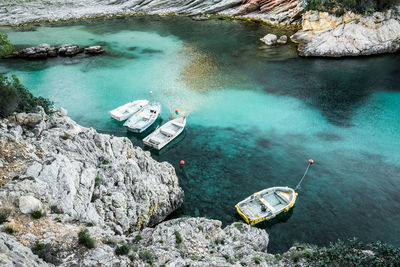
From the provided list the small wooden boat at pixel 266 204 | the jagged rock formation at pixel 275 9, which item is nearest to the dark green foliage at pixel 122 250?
the small wooden boat at pixel 266 204

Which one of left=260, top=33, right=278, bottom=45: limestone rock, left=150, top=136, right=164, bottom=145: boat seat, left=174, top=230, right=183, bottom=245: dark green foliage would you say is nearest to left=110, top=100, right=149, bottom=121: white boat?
left=150, top=136, right=164, bottom=145: boat seat

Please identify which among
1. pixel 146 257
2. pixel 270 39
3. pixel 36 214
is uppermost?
pixel 270 39

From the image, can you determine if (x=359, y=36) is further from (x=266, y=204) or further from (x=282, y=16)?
(x=266, y=204)

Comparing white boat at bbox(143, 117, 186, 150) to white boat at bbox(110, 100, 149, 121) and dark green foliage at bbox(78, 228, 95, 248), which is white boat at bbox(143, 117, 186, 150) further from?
dark green foliage at bbox(78, 228, 95, 248)

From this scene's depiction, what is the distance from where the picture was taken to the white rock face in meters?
15.4

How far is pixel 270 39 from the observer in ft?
243

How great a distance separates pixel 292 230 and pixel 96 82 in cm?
4761

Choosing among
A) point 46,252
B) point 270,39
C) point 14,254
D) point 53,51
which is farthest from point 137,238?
→ point 53,51

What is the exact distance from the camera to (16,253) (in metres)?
12.3

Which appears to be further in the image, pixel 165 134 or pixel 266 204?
pixel 165 134

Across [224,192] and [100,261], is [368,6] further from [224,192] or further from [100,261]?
[100,261]

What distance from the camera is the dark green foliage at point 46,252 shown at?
13.5 meters

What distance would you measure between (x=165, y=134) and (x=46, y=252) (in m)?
28.5

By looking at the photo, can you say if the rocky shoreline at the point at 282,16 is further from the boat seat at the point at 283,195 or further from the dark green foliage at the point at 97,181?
the dark green foliage at the point at 97,181
